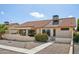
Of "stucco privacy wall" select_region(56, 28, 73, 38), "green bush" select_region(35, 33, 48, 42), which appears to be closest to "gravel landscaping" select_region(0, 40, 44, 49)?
"green bush" select_region(35, 33, 48, 42)

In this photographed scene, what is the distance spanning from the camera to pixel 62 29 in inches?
204

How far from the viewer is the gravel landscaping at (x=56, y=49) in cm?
512

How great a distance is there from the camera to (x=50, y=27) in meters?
5.24

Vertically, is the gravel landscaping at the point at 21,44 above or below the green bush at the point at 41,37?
below

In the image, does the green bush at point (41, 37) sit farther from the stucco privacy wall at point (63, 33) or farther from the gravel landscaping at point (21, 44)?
the stucco privacy wall at point (63, 33)

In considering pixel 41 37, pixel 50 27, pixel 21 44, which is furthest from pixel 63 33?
pixel 21 44

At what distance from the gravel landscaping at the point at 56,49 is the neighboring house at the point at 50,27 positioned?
233mm

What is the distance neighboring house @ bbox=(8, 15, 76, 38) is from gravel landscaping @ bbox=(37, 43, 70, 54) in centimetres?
23

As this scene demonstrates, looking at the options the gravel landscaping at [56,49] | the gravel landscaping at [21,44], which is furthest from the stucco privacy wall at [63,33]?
the gravel landscaping at [21,44]

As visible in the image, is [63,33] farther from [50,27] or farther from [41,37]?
[41,37]

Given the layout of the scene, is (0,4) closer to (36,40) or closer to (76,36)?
(36,40)

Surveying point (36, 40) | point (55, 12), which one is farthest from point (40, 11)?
point (36, 40)
